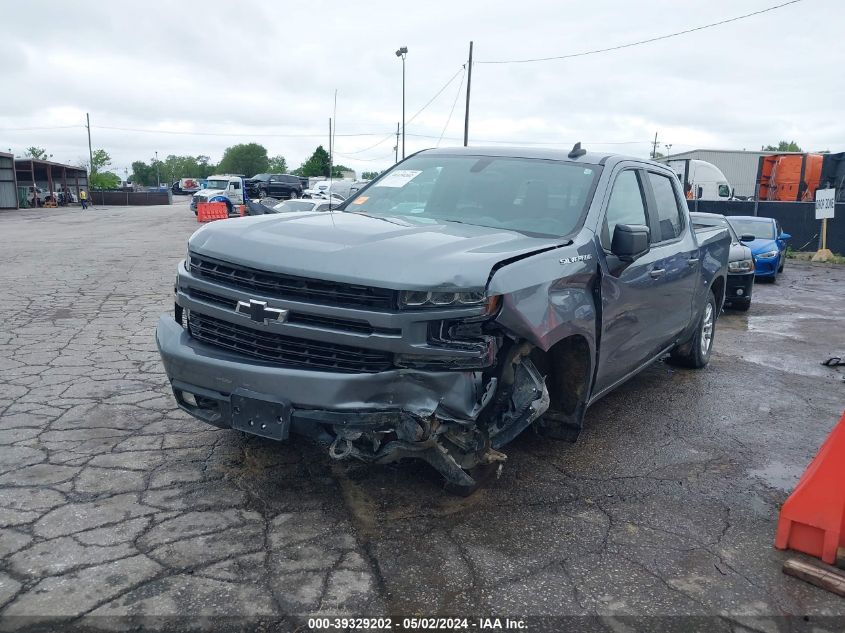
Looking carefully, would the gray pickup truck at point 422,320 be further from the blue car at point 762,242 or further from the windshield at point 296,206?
the windshield at point 296,206

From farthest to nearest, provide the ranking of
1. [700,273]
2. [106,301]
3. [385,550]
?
[106,301], [700,273], [385,550]

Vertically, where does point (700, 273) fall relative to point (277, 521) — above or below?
above

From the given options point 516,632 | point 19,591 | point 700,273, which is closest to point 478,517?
point 516,632

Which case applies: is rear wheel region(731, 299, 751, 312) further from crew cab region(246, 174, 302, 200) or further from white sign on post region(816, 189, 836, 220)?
crew cab region(246, 174, 302, 200)

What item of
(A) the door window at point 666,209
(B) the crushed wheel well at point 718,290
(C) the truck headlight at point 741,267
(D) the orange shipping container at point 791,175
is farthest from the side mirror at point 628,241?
(D) the orange shipping container at point 791,175

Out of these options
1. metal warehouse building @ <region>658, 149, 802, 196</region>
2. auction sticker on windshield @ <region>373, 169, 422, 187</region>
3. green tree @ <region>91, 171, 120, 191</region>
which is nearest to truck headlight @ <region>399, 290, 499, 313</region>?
auction sticker on windshield @ <region>373, 169, 422, 187</region>

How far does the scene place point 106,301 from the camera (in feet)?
30.7

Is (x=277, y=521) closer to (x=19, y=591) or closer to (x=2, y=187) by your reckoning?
(x=19, y=591)

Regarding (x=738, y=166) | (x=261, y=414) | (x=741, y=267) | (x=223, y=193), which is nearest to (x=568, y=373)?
(x=261, y=414)

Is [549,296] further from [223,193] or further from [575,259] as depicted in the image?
[223,193]

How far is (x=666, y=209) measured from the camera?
5.55m

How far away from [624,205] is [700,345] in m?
2.56

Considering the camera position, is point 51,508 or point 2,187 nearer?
point 51,508

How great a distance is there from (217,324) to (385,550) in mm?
1428
